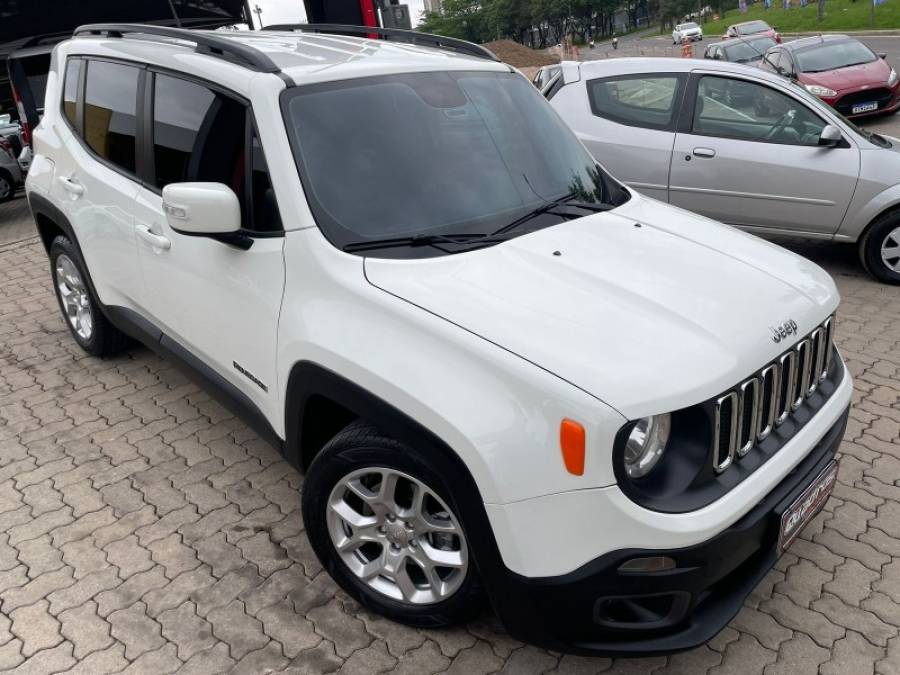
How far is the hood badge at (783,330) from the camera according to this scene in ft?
7.99

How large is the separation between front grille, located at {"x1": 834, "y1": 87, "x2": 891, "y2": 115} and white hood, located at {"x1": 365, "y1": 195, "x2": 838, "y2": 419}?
10.4m

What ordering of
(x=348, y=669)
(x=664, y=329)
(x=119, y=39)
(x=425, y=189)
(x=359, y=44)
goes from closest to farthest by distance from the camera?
(x=664, y=329) < (x=348, y=669) < (x=425, y=189) < (x=359, y=44) < (x=119, y=39)

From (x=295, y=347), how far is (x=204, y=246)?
2.48 feet

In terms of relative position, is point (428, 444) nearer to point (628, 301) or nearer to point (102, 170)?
point (628, 301)

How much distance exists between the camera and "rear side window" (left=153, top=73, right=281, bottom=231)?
292 centimetres

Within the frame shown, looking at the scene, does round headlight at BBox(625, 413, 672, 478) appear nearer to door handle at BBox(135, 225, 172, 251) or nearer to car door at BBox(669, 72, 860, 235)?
door handle at BBox(135, 225, 172, 251)

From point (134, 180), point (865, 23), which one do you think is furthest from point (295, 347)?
point (865, 23)

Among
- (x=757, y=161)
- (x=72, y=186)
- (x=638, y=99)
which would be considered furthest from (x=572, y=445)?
(x=638, y=99)

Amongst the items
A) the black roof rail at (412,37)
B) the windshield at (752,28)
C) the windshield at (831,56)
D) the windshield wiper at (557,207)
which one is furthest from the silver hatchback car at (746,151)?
the windshield at (752,28)

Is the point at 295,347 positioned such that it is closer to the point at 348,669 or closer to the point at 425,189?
the point at 425,189

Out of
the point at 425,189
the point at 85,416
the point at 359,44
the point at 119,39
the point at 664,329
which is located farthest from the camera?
the point at 85,416

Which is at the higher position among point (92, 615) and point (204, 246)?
point (204, 246)

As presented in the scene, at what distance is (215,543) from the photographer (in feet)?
11.0

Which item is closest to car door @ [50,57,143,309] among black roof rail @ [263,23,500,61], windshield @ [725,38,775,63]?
black roof rail @ [263,23,500,61]
